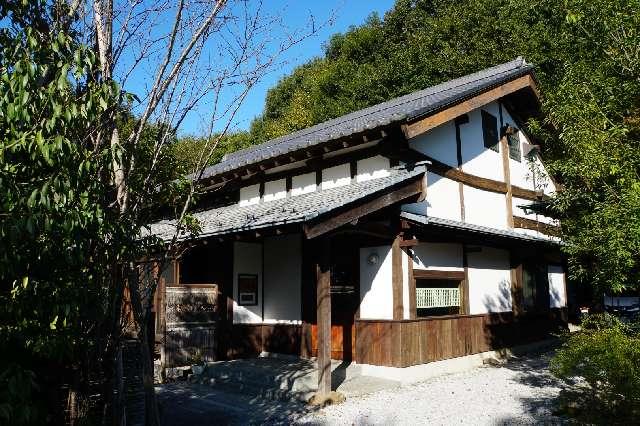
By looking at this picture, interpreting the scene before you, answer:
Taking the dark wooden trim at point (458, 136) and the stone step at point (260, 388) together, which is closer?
the stone step at point (260, 388)

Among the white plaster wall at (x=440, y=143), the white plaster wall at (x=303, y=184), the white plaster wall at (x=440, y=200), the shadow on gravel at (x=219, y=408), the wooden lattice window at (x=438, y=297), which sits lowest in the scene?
the shadow on gravel at (x=219, y=408)

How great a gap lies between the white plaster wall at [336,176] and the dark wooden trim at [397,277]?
1866mm

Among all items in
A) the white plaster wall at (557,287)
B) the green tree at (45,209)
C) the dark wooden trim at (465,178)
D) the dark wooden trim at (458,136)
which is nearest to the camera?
the green tree at (45,209)

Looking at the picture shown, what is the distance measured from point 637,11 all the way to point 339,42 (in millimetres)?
30313

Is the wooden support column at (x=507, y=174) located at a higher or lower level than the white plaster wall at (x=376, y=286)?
higher

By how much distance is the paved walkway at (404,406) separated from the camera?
7.46 metres

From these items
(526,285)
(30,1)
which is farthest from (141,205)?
(526,285)

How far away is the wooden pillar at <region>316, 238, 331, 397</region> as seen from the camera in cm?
831

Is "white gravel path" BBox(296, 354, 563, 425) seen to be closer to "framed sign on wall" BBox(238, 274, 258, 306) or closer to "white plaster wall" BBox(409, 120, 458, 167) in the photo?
"framed sign on wall" BBox(238, 274, 258, 306)

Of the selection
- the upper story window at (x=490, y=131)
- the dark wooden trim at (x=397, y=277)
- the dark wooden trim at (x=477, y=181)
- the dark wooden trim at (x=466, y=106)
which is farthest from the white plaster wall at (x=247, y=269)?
the upper story window at (x=490, y=131)

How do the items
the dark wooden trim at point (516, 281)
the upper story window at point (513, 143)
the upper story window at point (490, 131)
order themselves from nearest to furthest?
the upper story window at point (490, 131), the dark wooden trim at point (516, 281), the upper story window at point (513, 143)

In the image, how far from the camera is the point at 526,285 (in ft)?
48.2

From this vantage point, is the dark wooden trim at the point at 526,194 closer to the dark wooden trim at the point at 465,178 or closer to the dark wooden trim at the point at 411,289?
the dark wooden trim at the point at 465,178

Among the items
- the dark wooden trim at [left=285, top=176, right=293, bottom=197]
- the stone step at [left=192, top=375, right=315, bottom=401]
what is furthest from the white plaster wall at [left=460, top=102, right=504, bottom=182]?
the stone step at [left=192, top=375, right=315, bottom=401]
